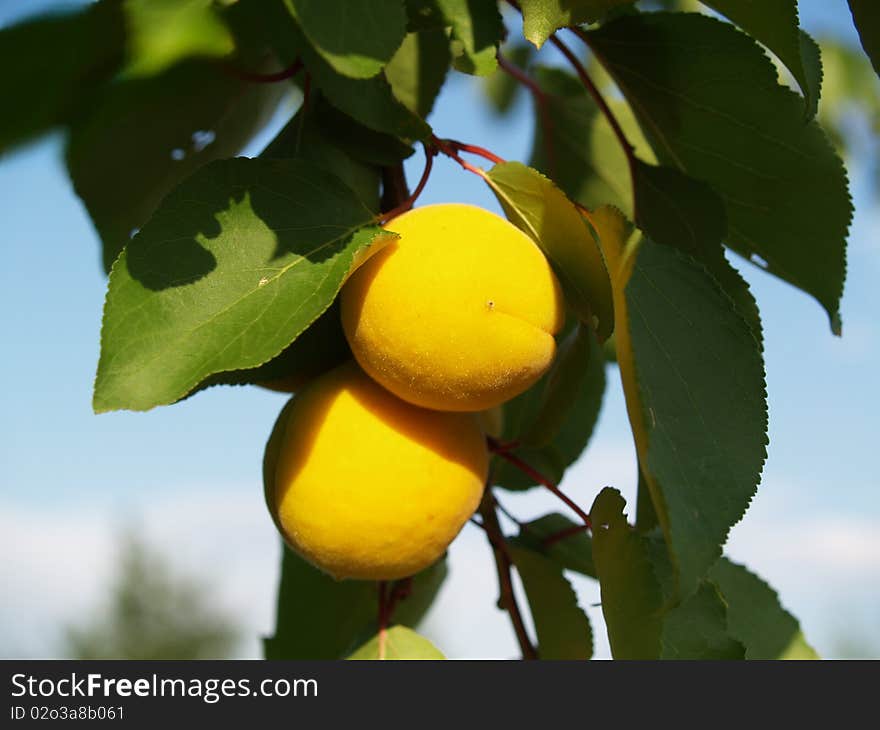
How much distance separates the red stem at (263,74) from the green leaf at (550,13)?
28 centimetres

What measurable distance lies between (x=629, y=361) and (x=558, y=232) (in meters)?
0.15

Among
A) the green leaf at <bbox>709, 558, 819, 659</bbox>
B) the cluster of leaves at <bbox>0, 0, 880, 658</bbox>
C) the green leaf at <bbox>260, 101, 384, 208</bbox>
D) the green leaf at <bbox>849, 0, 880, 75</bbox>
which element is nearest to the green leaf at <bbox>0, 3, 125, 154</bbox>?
the cluster of leaves at <bbox>0, 0, 880, 658</bbox>

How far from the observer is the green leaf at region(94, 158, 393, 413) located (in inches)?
22.0

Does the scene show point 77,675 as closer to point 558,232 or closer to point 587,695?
point 587,695

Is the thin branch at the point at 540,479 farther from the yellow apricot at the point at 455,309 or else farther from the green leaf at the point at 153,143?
the green leaf at the point at 153,143

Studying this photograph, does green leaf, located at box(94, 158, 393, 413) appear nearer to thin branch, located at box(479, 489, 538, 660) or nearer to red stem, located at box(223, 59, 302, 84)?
red stem, located at box(223, 59, 302, 84)

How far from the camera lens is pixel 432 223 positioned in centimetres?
64

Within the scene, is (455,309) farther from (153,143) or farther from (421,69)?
(153,143)

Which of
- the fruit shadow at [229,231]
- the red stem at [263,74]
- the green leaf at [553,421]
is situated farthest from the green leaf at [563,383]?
the red stem at [263,74]

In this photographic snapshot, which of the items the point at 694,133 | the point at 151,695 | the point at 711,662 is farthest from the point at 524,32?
the point at 151,695

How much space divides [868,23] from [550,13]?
A: 0.20m

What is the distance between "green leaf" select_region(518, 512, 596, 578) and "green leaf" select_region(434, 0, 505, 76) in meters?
0.45

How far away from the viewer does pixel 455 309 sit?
0.61 m

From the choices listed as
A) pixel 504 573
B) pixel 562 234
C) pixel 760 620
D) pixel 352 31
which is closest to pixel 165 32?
pixel 352 31
